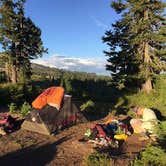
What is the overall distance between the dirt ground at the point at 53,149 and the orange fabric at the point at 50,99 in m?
1.45

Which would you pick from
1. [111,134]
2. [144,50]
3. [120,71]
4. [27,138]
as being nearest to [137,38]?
[144,50]

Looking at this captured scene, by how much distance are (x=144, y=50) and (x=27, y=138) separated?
766 inches

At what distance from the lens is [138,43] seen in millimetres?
29500

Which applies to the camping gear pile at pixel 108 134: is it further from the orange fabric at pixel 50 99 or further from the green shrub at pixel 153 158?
the green shrub at pixel 153 158

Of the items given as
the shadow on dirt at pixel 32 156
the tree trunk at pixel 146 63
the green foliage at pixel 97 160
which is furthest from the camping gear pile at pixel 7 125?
the tree trunk at pixel 146 63

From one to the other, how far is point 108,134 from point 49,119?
3063mm

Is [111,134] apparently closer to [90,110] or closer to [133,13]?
[90,110]

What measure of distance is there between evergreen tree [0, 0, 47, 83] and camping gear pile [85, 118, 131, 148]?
15928mm

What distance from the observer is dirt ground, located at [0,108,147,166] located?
10336 mm

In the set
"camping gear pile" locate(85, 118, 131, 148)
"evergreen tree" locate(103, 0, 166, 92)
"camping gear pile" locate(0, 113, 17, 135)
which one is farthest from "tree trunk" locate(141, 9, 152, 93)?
"camping gear pile" locate(0, 113, 17, 135)

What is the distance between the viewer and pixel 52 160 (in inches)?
415

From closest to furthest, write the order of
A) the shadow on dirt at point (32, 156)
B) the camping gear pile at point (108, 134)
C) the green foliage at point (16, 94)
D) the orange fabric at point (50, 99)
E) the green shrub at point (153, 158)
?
the green shrub at point (153, 158)
the shadow on dirt at point (32, 156)
the camping gear pile at point (108, 134)
the orange fabric at point (50, 99)
the green foliage at point (16, 94)

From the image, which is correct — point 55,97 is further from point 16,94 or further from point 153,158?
point 16,94

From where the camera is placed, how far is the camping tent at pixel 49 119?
47.8 ft
